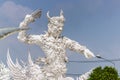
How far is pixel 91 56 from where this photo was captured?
10.2 metres

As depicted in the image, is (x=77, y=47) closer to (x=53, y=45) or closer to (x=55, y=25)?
(x=53, y=45)

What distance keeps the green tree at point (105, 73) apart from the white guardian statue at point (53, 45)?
149 centimetres

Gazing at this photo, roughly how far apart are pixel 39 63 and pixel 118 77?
287 cm

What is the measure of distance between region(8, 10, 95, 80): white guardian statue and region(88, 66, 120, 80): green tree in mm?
1487

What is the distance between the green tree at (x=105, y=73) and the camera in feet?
38.1

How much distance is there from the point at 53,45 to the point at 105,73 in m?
2.34

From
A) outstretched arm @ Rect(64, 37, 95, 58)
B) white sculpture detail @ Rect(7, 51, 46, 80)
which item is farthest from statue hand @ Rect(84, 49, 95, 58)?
white sculpture detail @ Rect(7, 51, 46, 80)

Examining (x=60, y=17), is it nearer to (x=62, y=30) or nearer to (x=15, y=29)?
(x=62, y=30)

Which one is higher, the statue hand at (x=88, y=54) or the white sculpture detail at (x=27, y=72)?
the statue hand at (x=88, y=54)

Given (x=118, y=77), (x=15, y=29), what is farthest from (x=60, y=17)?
(x=15, y=29)

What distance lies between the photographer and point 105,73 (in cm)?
1181

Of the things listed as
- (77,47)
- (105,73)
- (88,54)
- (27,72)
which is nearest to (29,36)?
(27,72)

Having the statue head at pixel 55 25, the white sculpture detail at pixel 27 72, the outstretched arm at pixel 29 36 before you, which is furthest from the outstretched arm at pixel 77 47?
the white sculpture detail at pixel 27 72

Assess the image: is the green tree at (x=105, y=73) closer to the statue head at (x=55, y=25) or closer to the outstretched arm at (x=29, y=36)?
the statue head at (x=55, y=25)
